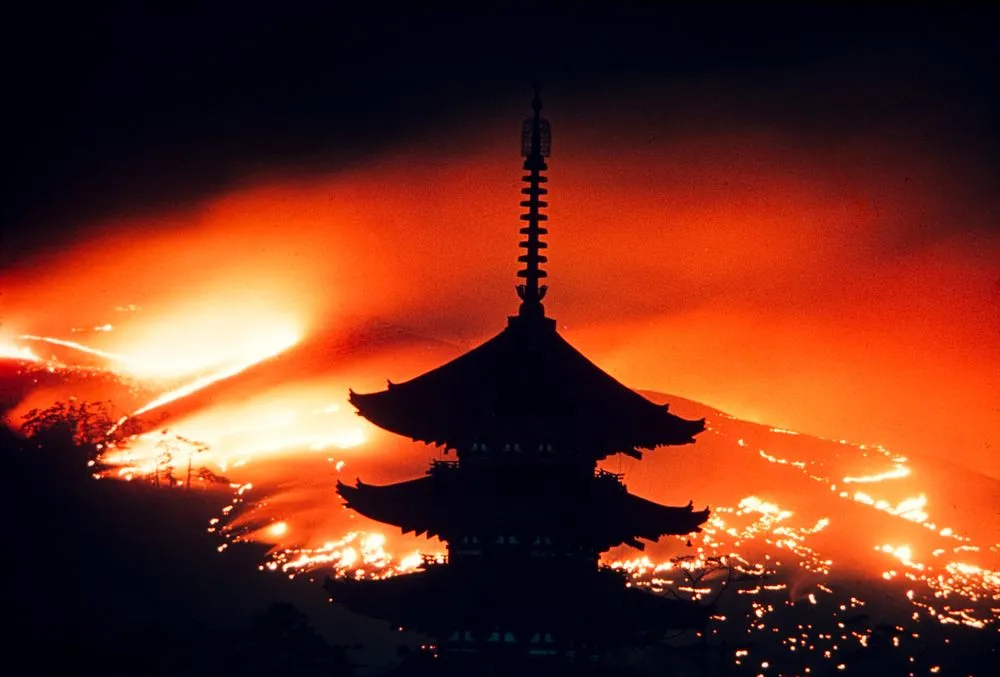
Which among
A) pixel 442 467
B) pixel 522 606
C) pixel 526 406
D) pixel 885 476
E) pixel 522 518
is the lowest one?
pixel 522 606

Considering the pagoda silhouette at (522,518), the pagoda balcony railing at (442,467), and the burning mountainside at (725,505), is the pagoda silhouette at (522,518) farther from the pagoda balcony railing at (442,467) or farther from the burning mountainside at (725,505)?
the burning mountainside at (725,505)

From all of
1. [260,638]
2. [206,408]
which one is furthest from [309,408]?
[260,638]

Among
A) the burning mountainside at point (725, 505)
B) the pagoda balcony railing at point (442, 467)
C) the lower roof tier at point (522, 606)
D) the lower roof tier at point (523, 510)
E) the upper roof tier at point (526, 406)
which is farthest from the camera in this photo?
the burning mountainside at point (725, 505)

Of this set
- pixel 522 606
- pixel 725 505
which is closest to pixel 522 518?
pixel 522 606

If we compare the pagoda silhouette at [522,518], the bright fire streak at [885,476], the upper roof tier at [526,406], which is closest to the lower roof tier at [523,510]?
the pagoda silhouette at [522,518]

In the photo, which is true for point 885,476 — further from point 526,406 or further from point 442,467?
point 442,467

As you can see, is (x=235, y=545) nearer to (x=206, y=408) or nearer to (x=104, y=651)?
(x=206, y=408)

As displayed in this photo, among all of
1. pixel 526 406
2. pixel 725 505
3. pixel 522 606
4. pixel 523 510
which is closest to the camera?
pixel 522 606
